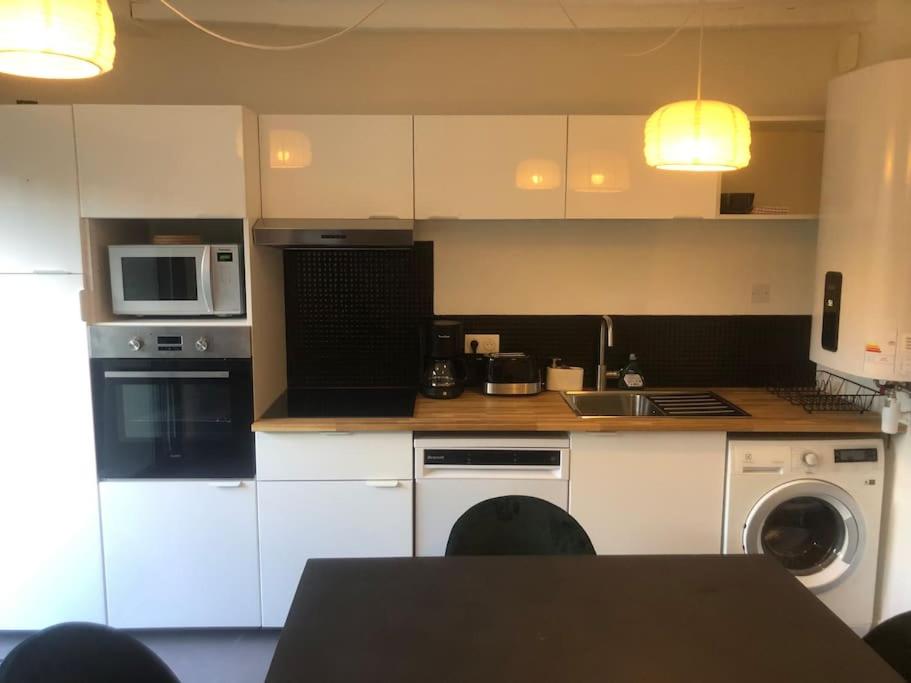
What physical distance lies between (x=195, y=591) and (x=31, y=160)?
68.8 inches

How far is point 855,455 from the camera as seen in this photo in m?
2.61

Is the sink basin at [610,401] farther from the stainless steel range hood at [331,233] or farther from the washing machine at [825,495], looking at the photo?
the stainless steel range hood at [331,233]

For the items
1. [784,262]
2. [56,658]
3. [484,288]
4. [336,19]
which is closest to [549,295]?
[484,288]

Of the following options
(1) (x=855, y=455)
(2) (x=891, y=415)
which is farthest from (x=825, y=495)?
(2) (x=891, y=415)

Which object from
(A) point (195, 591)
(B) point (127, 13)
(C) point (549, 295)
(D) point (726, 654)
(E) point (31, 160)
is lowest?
(A) point (195, 591)

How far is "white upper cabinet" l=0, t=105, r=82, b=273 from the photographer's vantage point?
8.21ft

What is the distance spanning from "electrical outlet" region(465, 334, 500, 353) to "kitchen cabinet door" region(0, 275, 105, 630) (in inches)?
63.0

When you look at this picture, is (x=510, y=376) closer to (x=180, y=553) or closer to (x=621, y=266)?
(x=621, y=266)

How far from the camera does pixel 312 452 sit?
2623mm

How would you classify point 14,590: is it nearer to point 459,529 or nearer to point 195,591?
point 195,591

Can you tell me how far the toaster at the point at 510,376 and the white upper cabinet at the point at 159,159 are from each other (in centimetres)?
125

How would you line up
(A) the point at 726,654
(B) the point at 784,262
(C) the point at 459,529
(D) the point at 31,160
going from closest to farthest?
(A) the point at 726,654 → (C) the point at 459,529 → (D) the point at 31,160 → (B) the point at 784,262

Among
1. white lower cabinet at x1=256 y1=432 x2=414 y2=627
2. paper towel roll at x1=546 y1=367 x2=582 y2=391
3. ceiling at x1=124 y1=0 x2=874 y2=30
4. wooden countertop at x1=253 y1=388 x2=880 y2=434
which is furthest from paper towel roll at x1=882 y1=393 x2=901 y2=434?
white lower cabinet at x1=256 y1=432 x2=414 y2=627

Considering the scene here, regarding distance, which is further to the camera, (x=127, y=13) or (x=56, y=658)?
(x=127, y=13)
